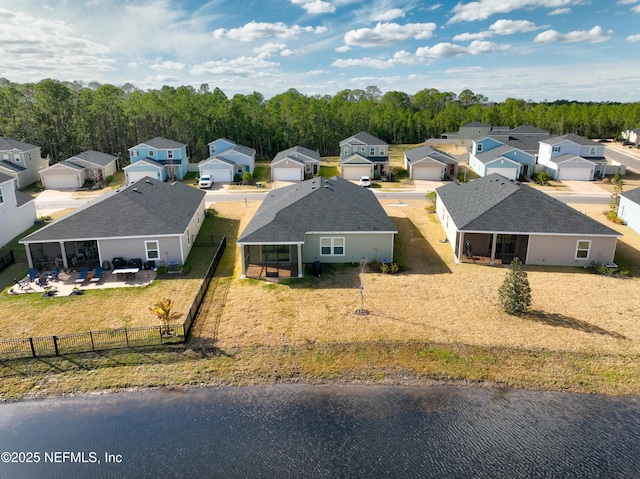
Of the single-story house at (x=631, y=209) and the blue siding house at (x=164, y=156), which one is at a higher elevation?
the blue siding house at (x=164, y=156)

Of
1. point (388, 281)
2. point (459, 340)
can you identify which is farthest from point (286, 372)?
point (388, 281)

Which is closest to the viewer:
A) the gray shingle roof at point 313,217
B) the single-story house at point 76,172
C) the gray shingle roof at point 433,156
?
the gray shingle roof at point 313,217

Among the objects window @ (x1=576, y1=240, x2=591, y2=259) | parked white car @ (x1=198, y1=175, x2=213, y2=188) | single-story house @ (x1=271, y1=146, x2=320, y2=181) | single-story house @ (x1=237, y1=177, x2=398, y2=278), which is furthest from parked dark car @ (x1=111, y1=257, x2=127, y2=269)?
single-story house @ (x1=271, y1=146, x2=320, y2=181)

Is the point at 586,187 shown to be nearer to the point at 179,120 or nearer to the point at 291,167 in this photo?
the point at 291,167

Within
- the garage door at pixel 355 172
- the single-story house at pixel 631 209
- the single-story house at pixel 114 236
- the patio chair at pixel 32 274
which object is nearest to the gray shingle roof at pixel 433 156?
the garage door at pixel 355 172

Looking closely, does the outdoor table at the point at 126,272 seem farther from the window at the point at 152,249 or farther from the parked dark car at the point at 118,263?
the window at the point at 152,249

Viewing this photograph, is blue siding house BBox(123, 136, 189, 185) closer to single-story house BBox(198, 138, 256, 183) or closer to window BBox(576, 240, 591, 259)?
single-story house BBox(198, 138, 256, 183)

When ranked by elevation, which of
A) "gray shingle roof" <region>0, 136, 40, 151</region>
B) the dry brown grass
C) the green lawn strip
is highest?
"gray shingle roof" <region>0, 136, 40, 151</region>

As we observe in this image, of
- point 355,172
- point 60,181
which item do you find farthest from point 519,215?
point 60,181
